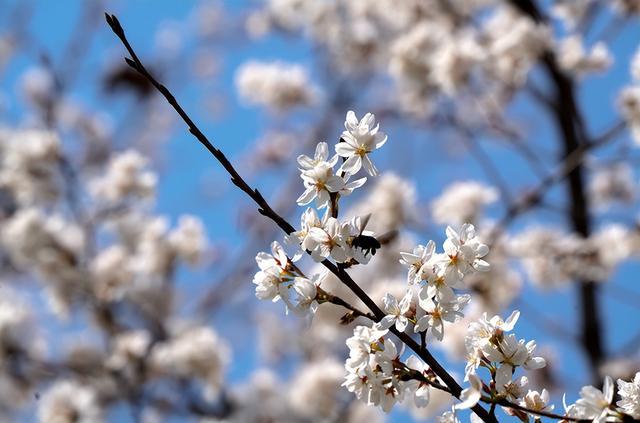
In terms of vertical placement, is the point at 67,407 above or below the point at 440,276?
above

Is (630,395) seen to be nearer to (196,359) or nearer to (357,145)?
(357,145)

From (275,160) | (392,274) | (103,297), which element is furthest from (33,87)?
(392,274)

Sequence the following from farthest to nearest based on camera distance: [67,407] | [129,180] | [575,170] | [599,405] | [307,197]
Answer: [575,170] < [129,180] < [67,407] < [307,197] < [599,405]

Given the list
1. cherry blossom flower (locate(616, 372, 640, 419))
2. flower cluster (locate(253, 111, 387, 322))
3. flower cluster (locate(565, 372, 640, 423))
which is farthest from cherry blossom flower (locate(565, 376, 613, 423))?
flower cluster (locate(253, 111, 387, 322))

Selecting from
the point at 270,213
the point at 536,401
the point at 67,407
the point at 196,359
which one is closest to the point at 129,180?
the point at 196,359

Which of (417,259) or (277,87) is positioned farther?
(277,87)

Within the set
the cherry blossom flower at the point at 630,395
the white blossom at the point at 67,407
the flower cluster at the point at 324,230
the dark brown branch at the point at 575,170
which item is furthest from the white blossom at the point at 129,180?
the cherry blossom flower at the point at 630,395

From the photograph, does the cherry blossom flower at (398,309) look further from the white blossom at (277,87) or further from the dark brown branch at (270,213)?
the white blossom at (277,87)

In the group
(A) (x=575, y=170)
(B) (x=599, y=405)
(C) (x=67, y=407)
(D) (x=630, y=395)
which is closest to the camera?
(B) (x=599, y=405)

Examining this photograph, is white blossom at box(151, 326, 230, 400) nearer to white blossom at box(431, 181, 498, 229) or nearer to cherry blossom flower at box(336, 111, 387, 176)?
white blossom at box(431, 181, 498, 229)

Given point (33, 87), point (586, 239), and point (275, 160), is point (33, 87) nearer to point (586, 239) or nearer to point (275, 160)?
point (275, 160)

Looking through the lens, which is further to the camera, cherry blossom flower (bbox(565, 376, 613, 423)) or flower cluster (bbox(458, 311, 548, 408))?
flower cluster (bbox(458, 311, 548, 408))

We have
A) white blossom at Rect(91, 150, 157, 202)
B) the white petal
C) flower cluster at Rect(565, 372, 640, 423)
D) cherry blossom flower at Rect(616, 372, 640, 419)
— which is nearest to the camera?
flower cluster at Rect(565, 372, 640, 423)

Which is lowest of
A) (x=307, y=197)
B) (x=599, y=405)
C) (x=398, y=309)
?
(x=599, y=405)
